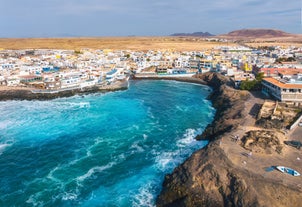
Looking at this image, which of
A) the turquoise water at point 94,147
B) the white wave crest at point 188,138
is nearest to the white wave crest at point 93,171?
the turquoise water at point 94,147

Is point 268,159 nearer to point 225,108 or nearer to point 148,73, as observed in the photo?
point 225,108

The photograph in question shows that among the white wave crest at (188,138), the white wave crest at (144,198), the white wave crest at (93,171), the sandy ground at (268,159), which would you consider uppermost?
the sandy ground at (268,159)

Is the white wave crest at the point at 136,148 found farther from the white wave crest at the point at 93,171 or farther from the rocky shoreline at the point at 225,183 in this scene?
the rocky shoreline at the point at 225,183

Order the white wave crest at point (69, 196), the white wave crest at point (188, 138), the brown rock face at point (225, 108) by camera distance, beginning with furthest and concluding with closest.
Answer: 1. the brown rock face at point (225, 108)
2. the white wave crest at point (188, 138)
3. the white wave crest at point (69, 196)

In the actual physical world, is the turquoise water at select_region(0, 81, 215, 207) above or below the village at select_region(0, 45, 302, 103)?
below

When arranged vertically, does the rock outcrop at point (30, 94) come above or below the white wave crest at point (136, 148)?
above

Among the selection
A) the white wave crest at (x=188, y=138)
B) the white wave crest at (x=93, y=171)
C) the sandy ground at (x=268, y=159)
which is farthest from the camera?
the white wave crest at (x=188, y=138)

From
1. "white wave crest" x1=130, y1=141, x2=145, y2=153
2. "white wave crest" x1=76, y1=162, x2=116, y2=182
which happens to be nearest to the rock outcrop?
"white wave crest" x1=130, y1=141, x2=145, y2=153

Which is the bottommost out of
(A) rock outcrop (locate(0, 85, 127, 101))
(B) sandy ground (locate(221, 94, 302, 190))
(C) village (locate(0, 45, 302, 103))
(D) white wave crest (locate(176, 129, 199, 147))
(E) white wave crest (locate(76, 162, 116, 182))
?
(E) white wave crest (locate(76, 162, 116, 182))

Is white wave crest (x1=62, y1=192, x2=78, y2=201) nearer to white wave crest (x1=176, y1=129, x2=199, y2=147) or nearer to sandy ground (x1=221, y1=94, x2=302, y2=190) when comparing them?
white wave crest (x1=176, y1=129, x2=199, y2=147)
